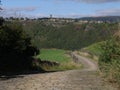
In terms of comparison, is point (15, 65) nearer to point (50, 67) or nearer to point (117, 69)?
point (50, 67)

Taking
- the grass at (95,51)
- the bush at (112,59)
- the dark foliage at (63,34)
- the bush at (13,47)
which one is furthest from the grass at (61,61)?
the dark foliage at (63,34)

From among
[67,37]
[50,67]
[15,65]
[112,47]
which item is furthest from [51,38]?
[112,47]

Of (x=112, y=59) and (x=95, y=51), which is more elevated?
(x=112, y=59)

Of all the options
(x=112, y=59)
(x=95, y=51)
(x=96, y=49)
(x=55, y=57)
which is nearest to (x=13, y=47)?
(x=96, y=49)

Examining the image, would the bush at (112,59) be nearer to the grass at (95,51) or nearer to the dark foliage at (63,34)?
the grass at (95,51)

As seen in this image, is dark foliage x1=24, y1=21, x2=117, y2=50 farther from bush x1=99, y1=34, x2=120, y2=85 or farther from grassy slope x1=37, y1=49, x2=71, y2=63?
bush x1=99, y1=34, x2=120, y2=85

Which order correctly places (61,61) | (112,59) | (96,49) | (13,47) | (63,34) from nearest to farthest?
(112,59)
(96,49)
(13,47)
(61,61)
(63,34)

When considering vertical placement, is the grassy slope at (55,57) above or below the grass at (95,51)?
below

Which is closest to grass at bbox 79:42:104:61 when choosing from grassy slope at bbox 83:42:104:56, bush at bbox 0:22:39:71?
grassy slope at bbox 83:42:104:56

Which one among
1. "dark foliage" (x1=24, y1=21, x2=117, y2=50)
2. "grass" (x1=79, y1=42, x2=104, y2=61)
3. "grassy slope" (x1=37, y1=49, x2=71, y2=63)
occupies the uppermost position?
"grass" (x1=79, y1=42, x2=104, y2=61)

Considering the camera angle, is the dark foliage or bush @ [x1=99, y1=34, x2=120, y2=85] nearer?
bush @ [x1=99, y1=34, x2=120, y2=85]

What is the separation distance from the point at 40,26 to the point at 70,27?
14292 millimetres

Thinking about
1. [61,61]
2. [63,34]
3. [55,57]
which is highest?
[61,61]

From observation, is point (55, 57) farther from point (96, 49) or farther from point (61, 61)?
point (96, 49)
